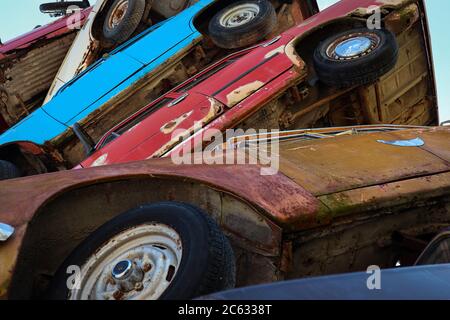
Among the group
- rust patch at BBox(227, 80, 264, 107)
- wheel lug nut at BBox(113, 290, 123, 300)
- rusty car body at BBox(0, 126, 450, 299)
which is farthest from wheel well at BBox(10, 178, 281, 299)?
rust patch at BBox(227, 80, 264, 107)

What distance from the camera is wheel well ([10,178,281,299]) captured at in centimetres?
255

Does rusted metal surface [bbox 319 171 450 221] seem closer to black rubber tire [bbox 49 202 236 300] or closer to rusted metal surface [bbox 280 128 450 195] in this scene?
rusted metal surface [bbox 280 128 450 195]

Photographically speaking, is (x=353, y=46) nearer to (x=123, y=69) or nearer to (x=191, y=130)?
(x=191, y=130)

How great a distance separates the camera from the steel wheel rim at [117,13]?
316 inches

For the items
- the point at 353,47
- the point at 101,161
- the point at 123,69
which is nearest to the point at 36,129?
the point at 123,69

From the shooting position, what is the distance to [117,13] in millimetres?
8141

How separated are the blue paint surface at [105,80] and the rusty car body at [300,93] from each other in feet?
0.33

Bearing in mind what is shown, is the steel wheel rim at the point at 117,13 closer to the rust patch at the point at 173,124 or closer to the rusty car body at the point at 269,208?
the rust patch at the point at 173,124

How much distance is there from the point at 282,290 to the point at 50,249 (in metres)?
1.50

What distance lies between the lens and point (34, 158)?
256 inches

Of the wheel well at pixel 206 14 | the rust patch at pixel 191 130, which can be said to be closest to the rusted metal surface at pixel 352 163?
the rust patch at pixel 191 130

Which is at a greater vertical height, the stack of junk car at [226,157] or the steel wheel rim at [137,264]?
the stack of junk car at [226,157]

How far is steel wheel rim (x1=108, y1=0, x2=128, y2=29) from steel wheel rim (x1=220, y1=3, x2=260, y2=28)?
1.57 m

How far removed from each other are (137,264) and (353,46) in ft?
11.9
